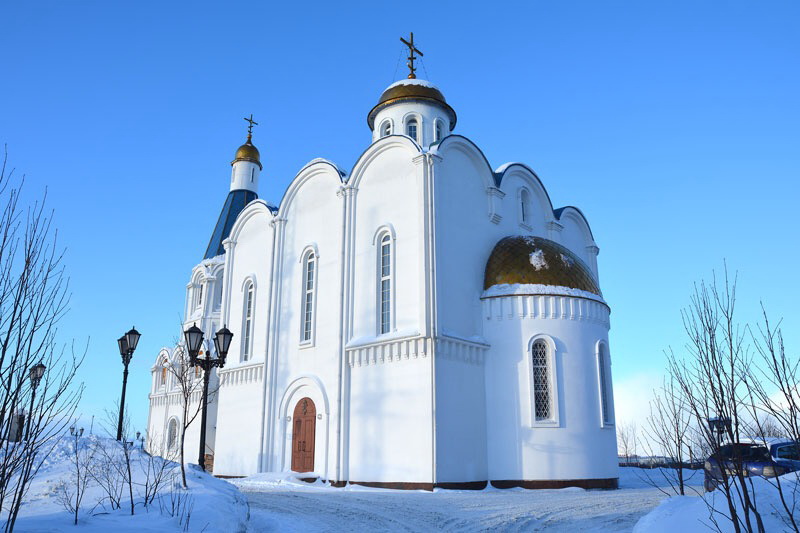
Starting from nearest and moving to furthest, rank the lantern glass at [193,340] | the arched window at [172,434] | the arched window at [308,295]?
the lantern glass at [193,340], the arched window at [308,295], the arched window at [172,434]

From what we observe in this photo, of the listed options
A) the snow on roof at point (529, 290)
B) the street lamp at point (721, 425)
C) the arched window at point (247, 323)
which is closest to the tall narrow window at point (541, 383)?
the snow on roof at point (529, 290)

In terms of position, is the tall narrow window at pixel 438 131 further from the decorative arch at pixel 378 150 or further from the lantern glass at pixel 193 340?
the lantern glass at pixel 193 340

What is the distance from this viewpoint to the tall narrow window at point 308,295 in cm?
1853

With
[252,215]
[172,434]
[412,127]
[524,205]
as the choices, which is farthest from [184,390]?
[172,434]

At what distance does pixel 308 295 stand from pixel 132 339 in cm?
575

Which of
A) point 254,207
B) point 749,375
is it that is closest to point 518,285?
point 254,207

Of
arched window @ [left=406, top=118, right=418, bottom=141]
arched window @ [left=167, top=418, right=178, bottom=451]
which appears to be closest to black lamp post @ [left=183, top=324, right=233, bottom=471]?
arched window @ [left=406, top=118, right=418, bottom=141]

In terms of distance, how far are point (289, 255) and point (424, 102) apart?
6.77 metres

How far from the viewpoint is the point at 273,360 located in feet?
62.5

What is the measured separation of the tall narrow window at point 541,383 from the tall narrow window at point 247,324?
9.15 m

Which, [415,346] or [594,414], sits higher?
[415,346]

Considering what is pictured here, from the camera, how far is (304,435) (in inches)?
689

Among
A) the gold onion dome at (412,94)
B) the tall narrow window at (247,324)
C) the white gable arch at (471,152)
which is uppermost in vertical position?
the gold onion dome at (412,94)

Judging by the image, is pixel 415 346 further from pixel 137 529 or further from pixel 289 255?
pixel 137 529
